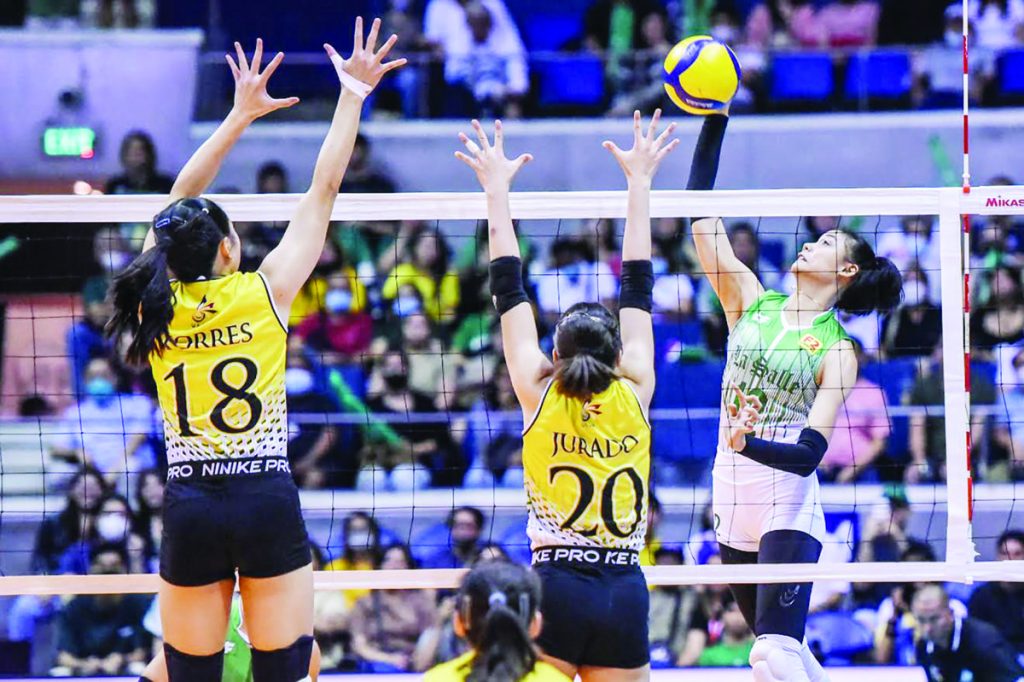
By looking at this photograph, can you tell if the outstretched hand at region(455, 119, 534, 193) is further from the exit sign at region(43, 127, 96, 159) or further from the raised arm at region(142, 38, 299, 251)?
the exit sign at region(43, 127, 96, 159)

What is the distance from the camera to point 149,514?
10.6m

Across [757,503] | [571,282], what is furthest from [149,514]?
[757,503]

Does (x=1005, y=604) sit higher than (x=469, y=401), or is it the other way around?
(x=469, y=401)

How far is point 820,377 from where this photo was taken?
684cm

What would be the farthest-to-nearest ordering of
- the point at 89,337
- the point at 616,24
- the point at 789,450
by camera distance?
the point at 616,24 → the point at 89,337 → the point at 789,450

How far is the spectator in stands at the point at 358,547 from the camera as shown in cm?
1023

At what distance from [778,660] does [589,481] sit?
1.74 m

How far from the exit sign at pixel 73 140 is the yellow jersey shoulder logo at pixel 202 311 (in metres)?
10.0

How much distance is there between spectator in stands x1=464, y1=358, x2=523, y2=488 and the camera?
455 inches

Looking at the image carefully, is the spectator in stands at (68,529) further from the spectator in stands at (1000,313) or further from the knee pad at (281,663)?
the spectator in stands at (1000,313)

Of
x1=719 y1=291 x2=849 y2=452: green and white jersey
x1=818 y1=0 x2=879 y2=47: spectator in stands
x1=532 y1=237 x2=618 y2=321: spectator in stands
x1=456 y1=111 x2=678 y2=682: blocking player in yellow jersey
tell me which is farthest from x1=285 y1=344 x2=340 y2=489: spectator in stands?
x1=818 y1=0 x2=879 y2=47: spectator in stands

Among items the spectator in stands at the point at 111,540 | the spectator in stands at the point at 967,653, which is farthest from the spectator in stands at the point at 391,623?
the spectator in stands at the point at 967,653

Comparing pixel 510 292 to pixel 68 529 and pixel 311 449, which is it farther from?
pixel 68 529

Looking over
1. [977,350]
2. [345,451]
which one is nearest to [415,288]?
[345,451]
